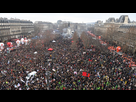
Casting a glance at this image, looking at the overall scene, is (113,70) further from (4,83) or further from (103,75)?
(4,83)

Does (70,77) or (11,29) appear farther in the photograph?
(11,29)

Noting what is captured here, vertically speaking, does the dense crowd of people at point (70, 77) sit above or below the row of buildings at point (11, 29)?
below

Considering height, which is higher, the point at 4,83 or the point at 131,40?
the point at 131,40

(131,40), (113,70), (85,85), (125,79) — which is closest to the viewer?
(85,85)

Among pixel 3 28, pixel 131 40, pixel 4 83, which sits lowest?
pixel 4 83

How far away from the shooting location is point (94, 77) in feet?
52.2

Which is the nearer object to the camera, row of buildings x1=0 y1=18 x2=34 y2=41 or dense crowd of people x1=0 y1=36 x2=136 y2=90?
dense crowd of people x1=0 y1=36 x2=136 y2=90

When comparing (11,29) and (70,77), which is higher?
(11,29)

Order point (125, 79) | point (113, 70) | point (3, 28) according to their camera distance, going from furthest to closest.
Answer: point (3, 28)
point (113, 70)
point (125, 79)

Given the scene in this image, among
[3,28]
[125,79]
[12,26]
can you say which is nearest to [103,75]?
[125,79]

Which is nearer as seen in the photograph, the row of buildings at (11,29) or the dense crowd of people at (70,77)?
the dense crowd of people at (70,77)

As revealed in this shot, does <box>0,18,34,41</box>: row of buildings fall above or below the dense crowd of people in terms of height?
above

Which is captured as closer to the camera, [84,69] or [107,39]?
[84,69]

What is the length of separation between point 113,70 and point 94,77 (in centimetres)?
432
